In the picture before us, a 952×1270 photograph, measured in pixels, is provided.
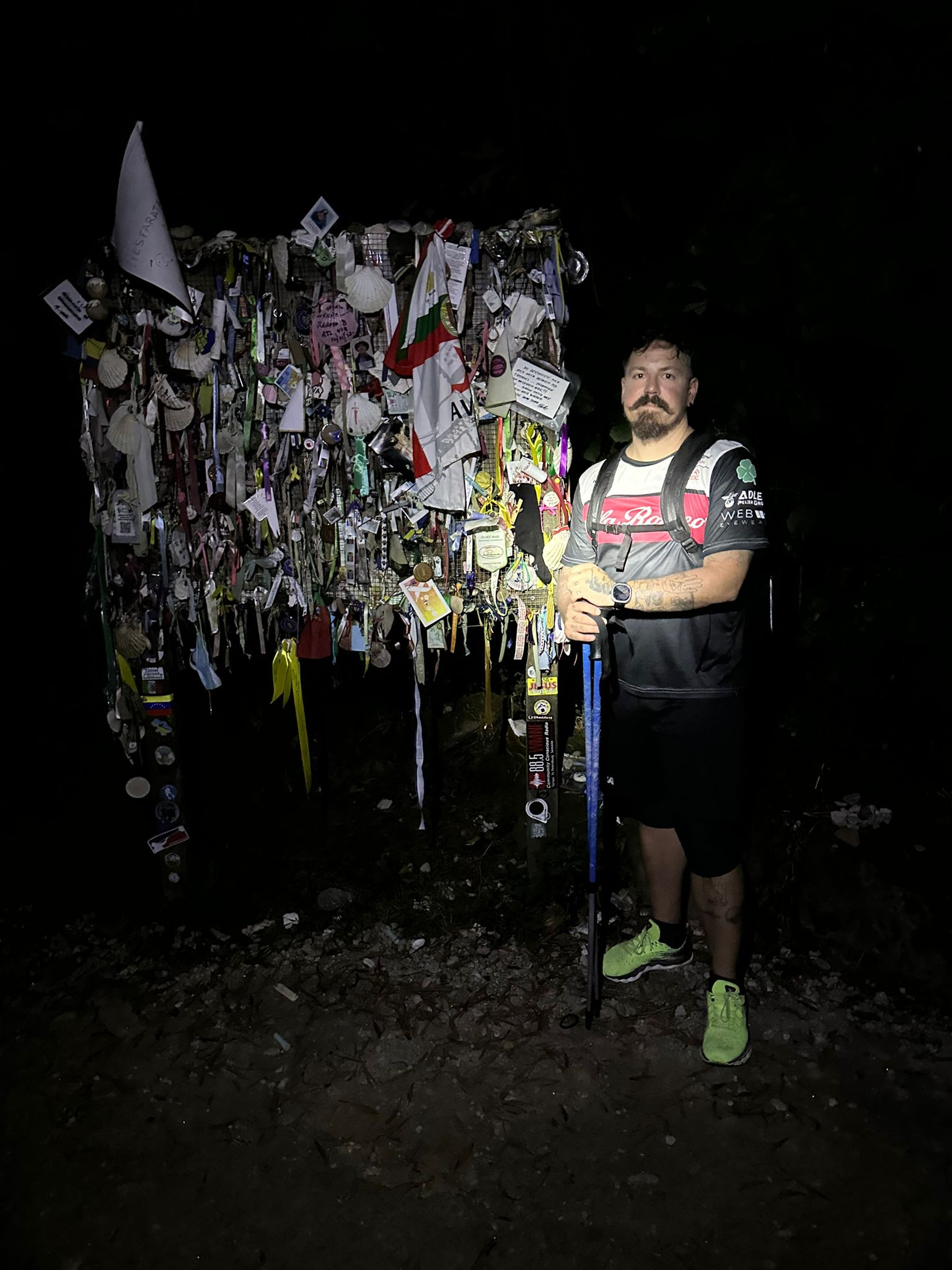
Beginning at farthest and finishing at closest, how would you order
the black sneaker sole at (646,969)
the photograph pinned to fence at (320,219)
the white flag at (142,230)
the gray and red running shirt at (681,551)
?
the black sneaker sole at (646,969) → the photograph pinned to fence at (320,219) → the white flag at (142,230) → the gray and red running shirt at (681,551)

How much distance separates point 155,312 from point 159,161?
1.35 m

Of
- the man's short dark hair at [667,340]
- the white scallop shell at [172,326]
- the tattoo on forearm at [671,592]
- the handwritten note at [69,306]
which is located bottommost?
the tattoo on forearm at [671,592]

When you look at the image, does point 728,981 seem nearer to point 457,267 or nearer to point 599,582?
point 599,582

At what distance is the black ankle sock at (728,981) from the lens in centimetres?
277

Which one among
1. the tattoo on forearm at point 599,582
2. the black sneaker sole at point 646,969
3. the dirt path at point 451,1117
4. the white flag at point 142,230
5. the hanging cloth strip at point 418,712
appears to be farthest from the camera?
the hanging cloth strip at point 418,712

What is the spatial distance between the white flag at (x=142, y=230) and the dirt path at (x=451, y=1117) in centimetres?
295

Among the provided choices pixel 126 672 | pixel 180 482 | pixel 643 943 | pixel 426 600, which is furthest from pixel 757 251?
pixel 126 672

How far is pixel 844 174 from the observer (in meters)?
2.71

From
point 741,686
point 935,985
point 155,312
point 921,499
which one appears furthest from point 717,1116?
point 155,312

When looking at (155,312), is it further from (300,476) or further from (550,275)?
(550,275)

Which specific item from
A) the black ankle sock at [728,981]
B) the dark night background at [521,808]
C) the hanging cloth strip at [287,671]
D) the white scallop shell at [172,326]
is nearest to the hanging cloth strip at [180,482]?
the white scallop shell at [172,326]

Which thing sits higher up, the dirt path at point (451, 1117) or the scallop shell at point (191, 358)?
the scallop shell at point (191, 358)

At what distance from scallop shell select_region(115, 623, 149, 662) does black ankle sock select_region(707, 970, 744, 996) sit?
2.76 metres

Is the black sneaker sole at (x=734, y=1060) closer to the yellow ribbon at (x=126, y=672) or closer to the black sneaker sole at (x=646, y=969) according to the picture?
the black sneaker sole at (x=646, y=969)
